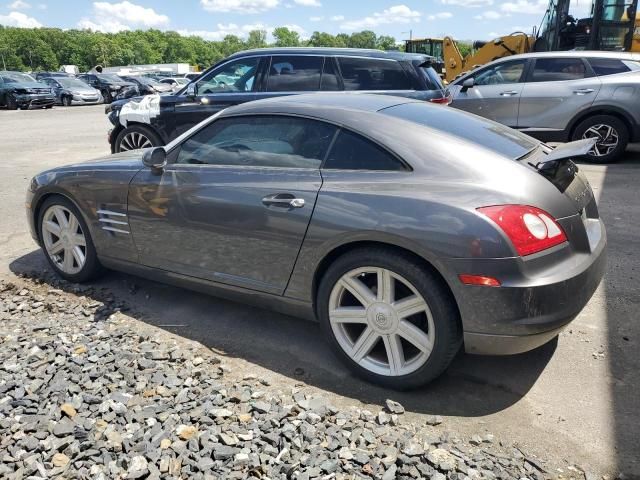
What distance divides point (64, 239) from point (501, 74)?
7.95 m

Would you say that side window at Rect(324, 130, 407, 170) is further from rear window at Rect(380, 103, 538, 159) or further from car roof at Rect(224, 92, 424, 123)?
rear window at Rect(380, 103, 538, 159)

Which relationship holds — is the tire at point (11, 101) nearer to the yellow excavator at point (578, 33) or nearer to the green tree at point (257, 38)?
the yellow excavator at point (578, 33)

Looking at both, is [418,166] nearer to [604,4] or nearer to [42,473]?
[42,473]

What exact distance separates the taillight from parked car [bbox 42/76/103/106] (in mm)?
29181

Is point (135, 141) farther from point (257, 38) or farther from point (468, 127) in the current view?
point (257, 38)

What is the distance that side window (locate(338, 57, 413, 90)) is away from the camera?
6996 millimetres

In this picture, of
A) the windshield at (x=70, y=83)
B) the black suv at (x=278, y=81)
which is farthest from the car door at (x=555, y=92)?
the windshield at (x=70, y=83)

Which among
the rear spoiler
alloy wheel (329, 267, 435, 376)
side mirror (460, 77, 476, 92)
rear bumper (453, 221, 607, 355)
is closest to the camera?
rear bumper (453, 221, 607, 355)

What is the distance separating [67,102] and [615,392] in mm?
29865

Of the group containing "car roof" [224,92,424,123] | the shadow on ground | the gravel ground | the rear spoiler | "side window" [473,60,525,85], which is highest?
"car roof" [224,92,424,123]

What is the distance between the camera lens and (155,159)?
3.72 metres

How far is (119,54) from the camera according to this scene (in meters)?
115

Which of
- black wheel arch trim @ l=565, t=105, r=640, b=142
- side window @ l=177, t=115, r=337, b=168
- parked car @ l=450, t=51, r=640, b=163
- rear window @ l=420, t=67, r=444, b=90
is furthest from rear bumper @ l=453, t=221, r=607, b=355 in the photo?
black wheel arch trim @ l=565, t=105, r=640, b=142

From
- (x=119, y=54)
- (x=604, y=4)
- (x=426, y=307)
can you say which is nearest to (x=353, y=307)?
(x=426, y=307)
